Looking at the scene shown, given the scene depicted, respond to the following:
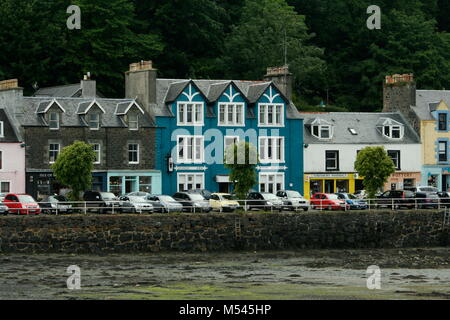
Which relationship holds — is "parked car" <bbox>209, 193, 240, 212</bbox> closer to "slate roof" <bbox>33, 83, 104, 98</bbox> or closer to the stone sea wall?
the stone sea wall

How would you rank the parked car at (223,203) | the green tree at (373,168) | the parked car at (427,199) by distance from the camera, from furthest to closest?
the green tree at (373,168) < the parked car at (427,199) < the parked car at (223,203)

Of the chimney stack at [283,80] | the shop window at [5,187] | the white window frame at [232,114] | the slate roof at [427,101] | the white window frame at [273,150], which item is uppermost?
the chimney stack at [283,80]

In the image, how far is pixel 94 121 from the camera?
8362cm

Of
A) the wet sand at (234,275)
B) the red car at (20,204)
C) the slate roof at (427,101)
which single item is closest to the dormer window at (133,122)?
the red car at (20,204)

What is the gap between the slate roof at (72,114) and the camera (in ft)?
268

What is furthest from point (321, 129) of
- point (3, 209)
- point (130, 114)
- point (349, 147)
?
point (3, 209)

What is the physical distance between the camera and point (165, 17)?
357 feet

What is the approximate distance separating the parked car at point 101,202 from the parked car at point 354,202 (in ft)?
47.1

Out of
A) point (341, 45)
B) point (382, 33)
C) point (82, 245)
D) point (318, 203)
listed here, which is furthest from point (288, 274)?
point (341, 45)

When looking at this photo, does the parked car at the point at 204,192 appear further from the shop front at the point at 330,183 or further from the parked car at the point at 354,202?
the shop front at the point at 330,183

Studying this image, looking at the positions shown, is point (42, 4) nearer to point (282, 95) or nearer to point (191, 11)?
point (191, 11)

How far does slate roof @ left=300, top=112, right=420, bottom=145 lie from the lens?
91.9m

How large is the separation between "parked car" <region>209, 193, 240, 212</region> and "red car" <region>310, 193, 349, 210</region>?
17.2 feet
